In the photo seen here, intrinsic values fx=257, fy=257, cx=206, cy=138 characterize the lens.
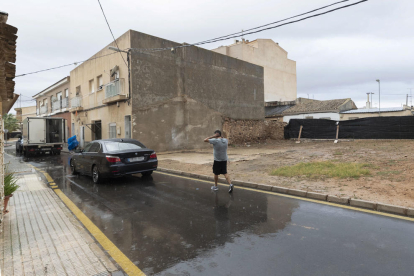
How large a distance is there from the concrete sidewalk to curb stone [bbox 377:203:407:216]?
16.3 feet

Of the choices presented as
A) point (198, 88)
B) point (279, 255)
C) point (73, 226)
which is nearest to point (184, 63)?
point (198, 88)

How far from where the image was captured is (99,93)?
21.2 metres

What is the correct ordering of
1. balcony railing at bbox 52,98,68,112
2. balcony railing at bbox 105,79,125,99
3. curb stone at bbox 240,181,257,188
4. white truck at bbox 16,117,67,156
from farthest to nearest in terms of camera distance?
balcony railing at bbox 52,98,68,112, white truck at bbox 16,117,67,156, balcony railing at bbox 105,79,125,99, curb stone at bbox 240,181,257,188

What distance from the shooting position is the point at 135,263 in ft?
10.6

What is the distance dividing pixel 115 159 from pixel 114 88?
1151cm

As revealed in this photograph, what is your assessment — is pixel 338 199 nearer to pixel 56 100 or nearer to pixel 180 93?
pixel 180 93

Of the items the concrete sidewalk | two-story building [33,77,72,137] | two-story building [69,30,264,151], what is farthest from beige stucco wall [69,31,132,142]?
the concrete sidewalk

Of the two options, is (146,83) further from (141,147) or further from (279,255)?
(279,255)

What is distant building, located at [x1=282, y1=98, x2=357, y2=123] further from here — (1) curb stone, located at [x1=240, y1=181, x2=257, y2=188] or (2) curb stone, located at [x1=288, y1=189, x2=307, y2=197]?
(2) curb stone, located at [x1=288, y1=189, x2=307, y2=197]

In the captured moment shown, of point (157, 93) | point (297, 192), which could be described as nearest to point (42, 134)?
point (157, 93)

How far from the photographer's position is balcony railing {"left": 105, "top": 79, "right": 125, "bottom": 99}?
680 inches

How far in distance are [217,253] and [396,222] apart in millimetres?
3277

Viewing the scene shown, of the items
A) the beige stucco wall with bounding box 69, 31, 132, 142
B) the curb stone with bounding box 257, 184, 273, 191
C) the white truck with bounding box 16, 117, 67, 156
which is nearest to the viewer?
the curb stone with bounding box 257, 184, 273, 191

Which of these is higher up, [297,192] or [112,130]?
[112,130]
